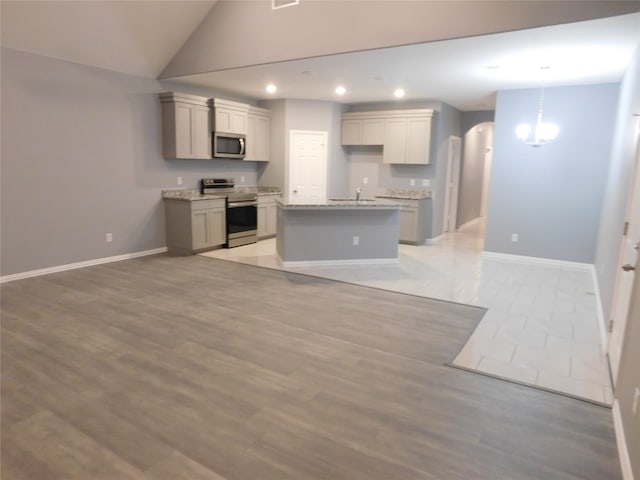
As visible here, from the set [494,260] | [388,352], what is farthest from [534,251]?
[388,352]

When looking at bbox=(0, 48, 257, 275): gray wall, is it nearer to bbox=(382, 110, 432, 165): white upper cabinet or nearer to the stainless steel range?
the stainless steel range

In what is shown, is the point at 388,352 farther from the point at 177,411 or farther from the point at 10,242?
the point at 10,242

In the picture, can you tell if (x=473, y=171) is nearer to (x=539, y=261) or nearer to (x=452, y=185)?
(x=452, y=185)

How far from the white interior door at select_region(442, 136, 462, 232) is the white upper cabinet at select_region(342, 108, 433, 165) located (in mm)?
999

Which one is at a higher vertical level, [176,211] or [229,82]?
[229,82]

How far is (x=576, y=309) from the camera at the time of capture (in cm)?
430

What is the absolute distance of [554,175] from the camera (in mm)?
6020

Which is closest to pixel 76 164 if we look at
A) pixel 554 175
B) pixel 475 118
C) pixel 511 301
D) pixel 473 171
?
pixel 511 301

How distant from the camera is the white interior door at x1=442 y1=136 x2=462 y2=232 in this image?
8.37 meters

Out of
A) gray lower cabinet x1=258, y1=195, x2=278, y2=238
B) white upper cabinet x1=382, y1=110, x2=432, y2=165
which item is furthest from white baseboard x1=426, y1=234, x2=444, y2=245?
gray lower cabinet x1=258, y1=195, x2=278, y2=238

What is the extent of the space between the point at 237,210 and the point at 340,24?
3582mm

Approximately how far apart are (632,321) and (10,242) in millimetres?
5997

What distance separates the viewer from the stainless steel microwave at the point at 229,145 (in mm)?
6871

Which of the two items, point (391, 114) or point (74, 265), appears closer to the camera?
point (74, 265)
